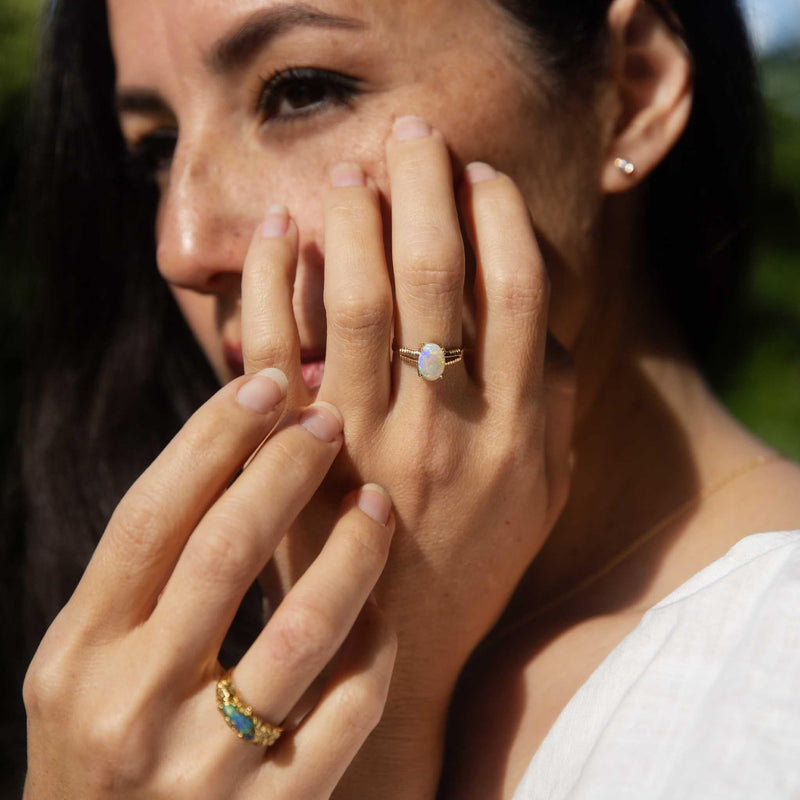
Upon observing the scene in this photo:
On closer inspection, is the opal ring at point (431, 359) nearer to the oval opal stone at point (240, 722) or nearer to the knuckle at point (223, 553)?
the knuckle at point (223, 553)

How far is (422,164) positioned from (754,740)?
92 centimetres

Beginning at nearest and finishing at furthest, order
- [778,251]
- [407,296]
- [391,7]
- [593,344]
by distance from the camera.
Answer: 1. [407,296]
2. [391,7]
3. [593,344]
4. [778,251]

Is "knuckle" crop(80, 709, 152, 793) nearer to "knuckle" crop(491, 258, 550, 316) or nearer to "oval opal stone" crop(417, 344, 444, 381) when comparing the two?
"oval opal stone" crop(417, 344, 444, 381)

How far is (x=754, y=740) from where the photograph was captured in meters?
0.89

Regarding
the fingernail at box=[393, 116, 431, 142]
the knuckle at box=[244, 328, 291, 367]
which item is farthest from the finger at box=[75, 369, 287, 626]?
the fingernail at box=[393, 116, 431, 142]

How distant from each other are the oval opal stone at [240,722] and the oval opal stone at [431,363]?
54 cm

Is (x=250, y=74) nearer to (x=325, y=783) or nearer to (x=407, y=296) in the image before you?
(x=407, y=296)

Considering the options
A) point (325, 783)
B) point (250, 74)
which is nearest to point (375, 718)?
point (325, 783)

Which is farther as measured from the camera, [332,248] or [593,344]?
[593,344]

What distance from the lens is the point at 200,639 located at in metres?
1.13

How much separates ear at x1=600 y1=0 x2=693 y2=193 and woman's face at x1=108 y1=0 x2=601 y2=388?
0.08 m

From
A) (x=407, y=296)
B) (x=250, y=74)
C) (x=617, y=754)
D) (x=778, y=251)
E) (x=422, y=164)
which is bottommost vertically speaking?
(x=778, y=251)

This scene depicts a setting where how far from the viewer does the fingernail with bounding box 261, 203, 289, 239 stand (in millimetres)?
1396

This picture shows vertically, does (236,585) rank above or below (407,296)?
below
